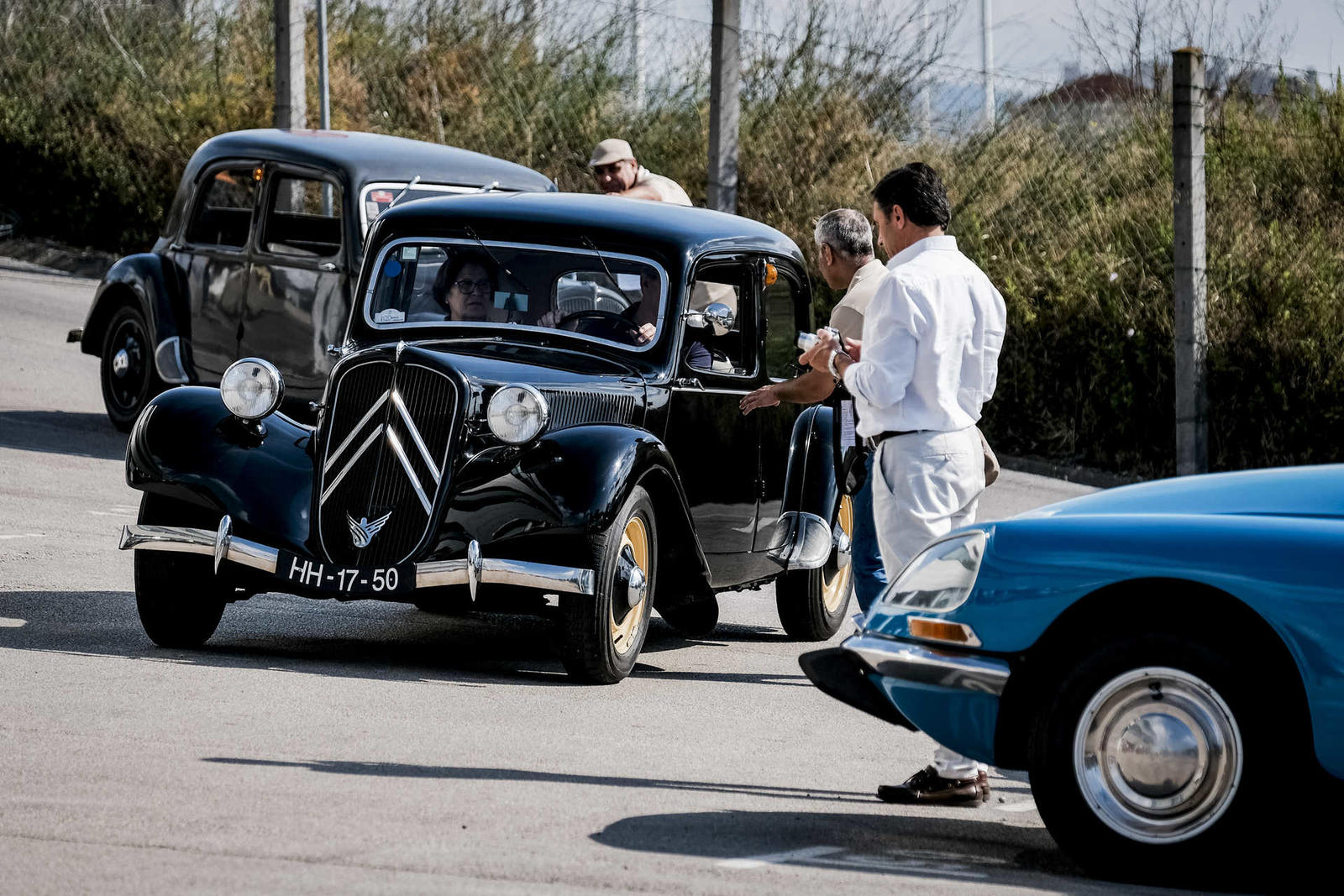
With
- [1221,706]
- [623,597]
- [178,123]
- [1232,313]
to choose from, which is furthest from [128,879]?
[178,123]

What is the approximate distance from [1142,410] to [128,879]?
12610mm

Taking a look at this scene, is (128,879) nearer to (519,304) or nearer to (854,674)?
(854,674)

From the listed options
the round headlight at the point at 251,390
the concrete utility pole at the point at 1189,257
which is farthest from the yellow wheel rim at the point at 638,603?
the concrete utility pole at the point at 1189,257

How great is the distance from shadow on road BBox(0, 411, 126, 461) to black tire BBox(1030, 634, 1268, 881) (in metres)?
9.52

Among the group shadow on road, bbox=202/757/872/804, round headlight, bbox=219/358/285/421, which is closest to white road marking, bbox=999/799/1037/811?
shadow on road, bbox=202/757/872/804

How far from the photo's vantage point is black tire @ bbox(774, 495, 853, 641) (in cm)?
965

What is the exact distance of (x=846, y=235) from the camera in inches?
320

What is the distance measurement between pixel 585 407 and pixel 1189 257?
26.3ft

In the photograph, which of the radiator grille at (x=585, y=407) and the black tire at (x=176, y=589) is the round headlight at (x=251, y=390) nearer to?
the black tire at (x=176, y=589)

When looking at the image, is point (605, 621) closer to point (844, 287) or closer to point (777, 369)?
point (844, 287)

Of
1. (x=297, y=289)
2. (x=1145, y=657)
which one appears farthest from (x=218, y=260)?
(x=1145, y=657)

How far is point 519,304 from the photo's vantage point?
28.6 feet

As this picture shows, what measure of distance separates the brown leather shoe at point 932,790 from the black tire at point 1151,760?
2.57ft

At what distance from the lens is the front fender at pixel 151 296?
13.6 meters
